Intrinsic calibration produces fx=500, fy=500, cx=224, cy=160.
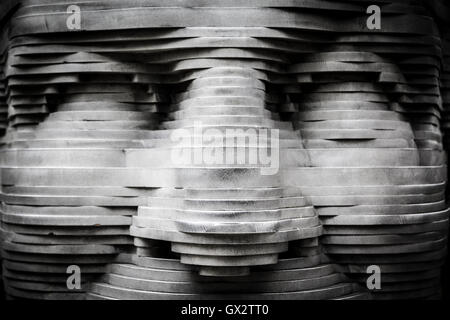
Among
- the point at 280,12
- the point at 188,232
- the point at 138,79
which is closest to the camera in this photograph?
the point at 188,232

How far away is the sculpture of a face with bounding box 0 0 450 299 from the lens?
4.96m

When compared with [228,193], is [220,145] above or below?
above

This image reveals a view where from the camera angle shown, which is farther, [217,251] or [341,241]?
[341,241]

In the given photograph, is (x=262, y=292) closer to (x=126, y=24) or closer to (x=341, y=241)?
(x=341, y=241)

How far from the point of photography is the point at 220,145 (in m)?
4.75

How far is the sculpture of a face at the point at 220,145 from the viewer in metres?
4.96

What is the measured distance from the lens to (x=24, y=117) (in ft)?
18.5

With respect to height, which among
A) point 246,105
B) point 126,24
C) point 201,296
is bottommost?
point 201,296

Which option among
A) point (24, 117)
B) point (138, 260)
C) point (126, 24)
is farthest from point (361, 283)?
point (24, 117)

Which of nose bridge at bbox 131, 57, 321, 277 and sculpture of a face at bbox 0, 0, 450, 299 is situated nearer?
nose bridge at bbox 131, 57, 321, 277

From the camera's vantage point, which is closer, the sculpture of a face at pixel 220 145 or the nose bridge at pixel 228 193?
the nose bridge at pixel 228 193

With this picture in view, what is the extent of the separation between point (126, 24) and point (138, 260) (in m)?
2.44

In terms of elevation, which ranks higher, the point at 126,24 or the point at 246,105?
the point at 126,24

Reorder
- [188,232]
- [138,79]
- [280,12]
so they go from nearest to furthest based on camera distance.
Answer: [188,232] → [280,12] → [138,79]
